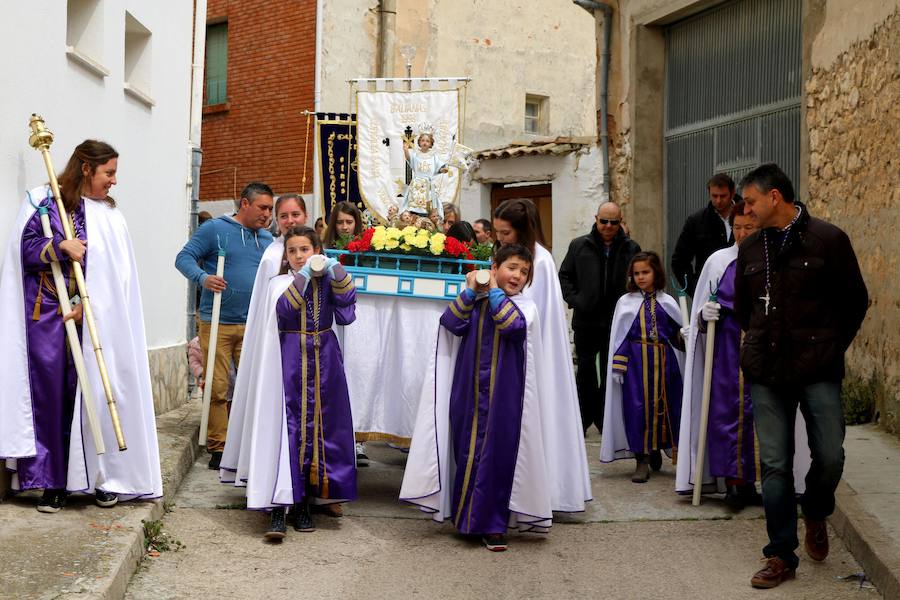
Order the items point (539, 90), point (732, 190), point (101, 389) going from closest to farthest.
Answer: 1. point (101, 389)
2. point (732, 190)
3. point (539, 90)

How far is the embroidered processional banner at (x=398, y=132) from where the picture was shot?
1683 cm

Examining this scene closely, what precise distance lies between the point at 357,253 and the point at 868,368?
176 inches

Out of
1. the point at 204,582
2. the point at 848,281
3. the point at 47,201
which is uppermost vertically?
the point at 47,201

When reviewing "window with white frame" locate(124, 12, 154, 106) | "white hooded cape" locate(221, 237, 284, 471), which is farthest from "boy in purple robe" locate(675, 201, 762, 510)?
"window with white frame" locate(124, 12, 154, 106)

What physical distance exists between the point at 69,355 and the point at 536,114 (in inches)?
716

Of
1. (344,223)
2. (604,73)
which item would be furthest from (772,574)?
(604,73)

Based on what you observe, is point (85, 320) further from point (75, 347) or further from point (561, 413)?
point (561, 413)

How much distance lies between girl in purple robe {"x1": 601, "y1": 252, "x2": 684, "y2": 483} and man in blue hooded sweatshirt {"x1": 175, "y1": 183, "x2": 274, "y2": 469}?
8.87 feet

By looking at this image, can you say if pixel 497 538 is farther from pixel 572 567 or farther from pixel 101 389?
pixel 101 389

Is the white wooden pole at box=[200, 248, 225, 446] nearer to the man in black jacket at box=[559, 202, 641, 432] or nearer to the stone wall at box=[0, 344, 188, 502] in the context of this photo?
the stone wall at box=[0, 344, 188, 502]

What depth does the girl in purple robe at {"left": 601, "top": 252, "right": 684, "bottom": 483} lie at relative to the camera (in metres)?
8.52

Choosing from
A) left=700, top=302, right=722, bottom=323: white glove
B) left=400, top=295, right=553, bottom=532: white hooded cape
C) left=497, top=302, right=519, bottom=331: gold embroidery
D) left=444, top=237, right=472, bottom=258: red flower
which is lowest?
left=400, top=295, right=553, bottom=532: white hooded cape

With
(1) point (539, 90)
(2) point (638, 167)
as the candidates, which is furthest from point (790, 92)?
(1) point (539, 90)

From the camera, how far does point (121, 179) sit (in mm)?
9734
